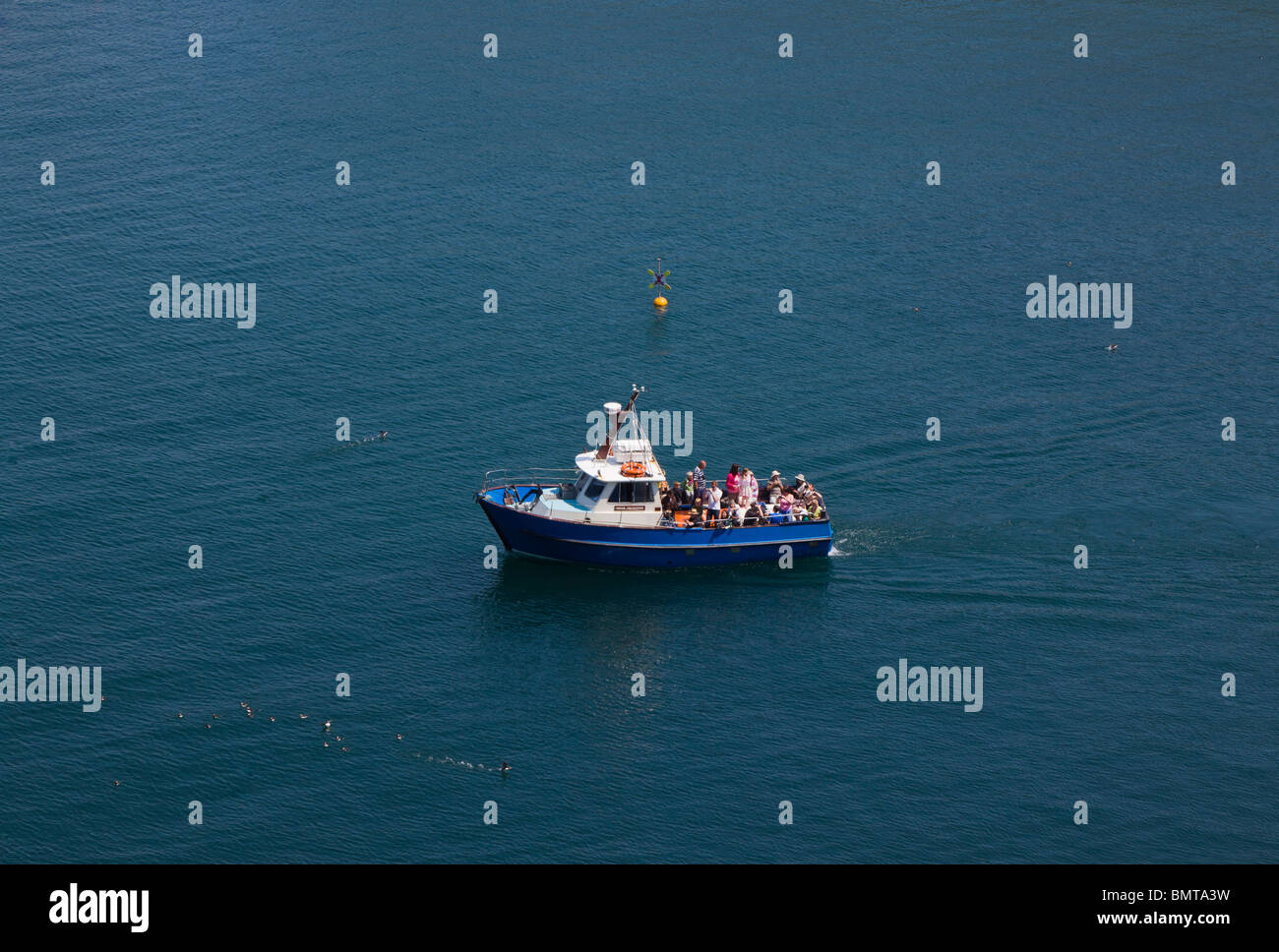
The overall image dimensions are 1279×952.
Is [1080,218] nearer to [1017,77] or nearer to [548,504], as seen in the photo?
[1017,77]

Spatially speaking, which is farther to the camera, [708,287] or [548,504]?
[708,287]

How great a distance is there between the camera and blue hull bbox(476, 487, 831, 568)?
108m

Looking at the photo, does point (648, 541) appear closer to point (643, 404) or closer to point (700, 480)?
point (700, 480)

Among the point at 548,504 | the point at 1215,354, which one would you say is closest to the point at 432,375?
the point at 548,504

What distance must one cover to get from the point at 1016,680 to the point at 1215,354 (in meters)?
44.7

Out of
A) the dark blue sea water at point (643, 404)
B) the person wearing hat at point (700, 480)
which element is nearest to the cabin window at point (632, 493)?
the person wearing hat at point (700, 480)

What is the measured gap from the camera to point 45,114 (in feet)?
549

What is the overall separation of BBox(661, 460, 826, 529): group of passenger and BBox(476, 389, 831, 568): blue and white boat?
29cm

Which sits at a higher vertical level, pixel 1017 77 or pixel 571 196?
pixel 1017 77

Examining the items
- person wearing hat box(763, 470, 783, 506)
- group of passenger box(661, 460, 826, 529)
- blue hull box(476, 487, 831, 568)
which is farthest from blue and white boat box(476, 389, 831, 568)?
person wearing hat box(763, 470, 783, 506)

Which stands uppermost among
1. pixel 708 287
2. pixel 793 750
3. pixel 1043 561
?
pixel 708 287

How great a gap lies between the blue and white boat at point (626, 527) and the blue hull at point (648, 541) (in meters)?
0.06

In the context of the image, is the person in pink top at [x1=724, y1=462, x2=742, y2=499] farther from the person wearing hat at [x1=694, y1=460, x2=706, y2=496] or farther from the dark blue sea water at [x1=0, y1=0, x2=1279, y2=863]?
the dark blue sea water at [x1=0, y1=0, x2=1279, y2=863]

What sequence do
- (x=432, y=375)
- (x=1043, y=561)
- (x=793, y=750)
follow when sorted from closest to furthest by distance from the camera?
(x=793, y=750) < (x=1043, y=561) < (x=432, y=375)
